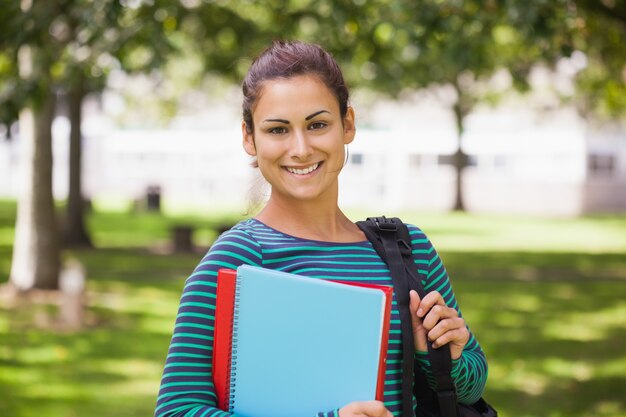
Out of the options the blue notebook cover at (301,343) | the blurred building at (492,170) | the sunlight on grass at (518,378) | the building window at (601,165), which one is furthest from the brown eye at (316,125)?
the building window at (601,165)

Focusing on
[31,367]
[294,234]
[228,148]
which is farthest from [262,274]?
[228,148]

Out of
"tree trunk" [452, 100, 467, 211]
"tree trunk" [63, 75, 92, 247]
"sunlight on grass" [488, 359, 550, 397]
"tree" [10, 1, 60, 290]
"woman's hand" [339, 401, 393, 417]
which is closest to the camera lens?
"woman's hand" [339, 401, 393, 417]

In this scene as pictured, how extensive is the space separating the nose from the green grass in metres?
5.63

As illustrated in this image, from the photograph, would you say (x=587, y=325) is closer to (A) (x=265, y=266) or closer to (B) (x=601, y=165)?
(A) (x=265, y=266)

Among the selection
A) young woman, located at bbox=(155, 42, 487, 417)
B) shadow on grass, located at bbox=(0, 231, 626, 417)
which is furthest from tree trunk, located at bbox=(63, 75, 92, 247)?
young woman, located at bbox=(155, 42, 487, 417)

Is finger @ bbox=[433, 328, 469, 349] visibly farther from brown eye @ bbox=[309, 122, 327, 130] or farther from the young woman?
brown eye @ bbox=[309, 122, 327, 130]

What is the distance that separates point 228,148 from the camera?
188 ft

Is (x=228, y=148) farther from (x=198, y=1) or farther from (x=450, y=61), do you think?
(x=450, y=61)

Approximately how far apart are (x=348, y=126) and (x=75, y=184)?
68.2 ft

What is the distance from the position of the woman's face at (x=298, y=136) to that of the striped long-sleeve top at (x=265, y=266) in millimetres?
119

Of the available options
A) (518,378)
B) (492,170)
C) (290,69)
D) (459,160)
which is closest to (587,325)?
(518,378)

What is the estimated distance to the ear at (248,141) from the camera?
226cm

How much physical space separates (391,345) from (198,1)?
1579 cm

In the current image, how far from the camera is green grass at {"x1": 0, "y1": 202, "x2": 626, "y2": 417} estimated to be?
8070mm
